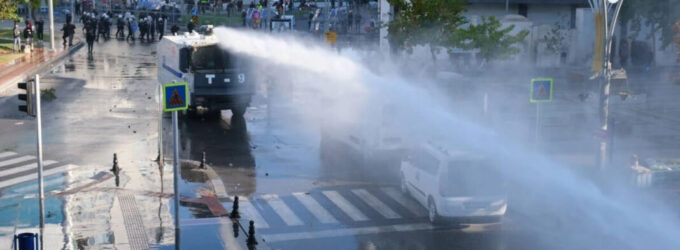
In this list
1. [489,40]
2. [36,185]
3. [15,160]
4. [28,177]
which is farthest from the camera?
[489,40]

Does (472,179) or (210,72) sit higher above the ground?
(210,72)

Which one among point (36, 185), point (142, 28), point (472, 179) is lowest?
point (36, 185)

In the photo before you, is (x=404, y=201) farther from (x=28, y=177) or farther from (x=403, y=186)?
(x=28, y=177)

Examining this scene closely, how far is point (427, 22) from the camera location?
151 ft

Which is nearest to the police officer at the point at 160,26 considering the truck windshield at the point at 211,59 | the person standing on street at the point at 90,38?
the person standing on street at the point at 90,38

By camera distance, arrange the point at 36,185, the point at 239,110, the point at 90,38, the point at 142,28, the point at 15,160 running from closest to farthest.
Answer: the point at 36,185 < the point at 15,160 < the point at 239,110 < the point at 90,38 < the point at 142,28

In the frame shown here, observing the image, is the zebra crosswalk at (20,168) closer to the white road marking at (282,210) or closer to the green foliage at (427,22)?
the white road marking at (282,210)

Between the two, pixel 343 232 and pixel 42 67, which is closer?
pixel 343 232

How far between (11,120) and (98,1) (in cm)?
6116

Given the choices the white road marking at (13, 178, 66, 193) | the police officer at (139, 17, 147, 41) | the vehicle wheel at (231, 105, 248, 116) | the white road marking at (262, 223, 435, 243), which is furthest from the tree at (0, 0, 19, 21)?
the white road marking at (262, 223, 435, 243)

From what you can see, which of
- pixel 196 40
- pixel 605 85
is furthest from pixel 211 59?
pixel 605 85

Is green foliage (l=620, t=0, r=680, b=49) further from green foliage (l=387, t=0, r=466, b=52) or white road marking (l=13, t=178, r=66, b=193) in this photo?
white road marking (l=13, t=178, r=66, b=193)

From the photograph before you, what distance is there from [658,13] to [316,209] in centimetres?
3743

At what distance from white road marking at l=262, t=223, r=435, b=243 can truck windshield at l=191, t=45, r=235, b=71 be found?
14983 mm
